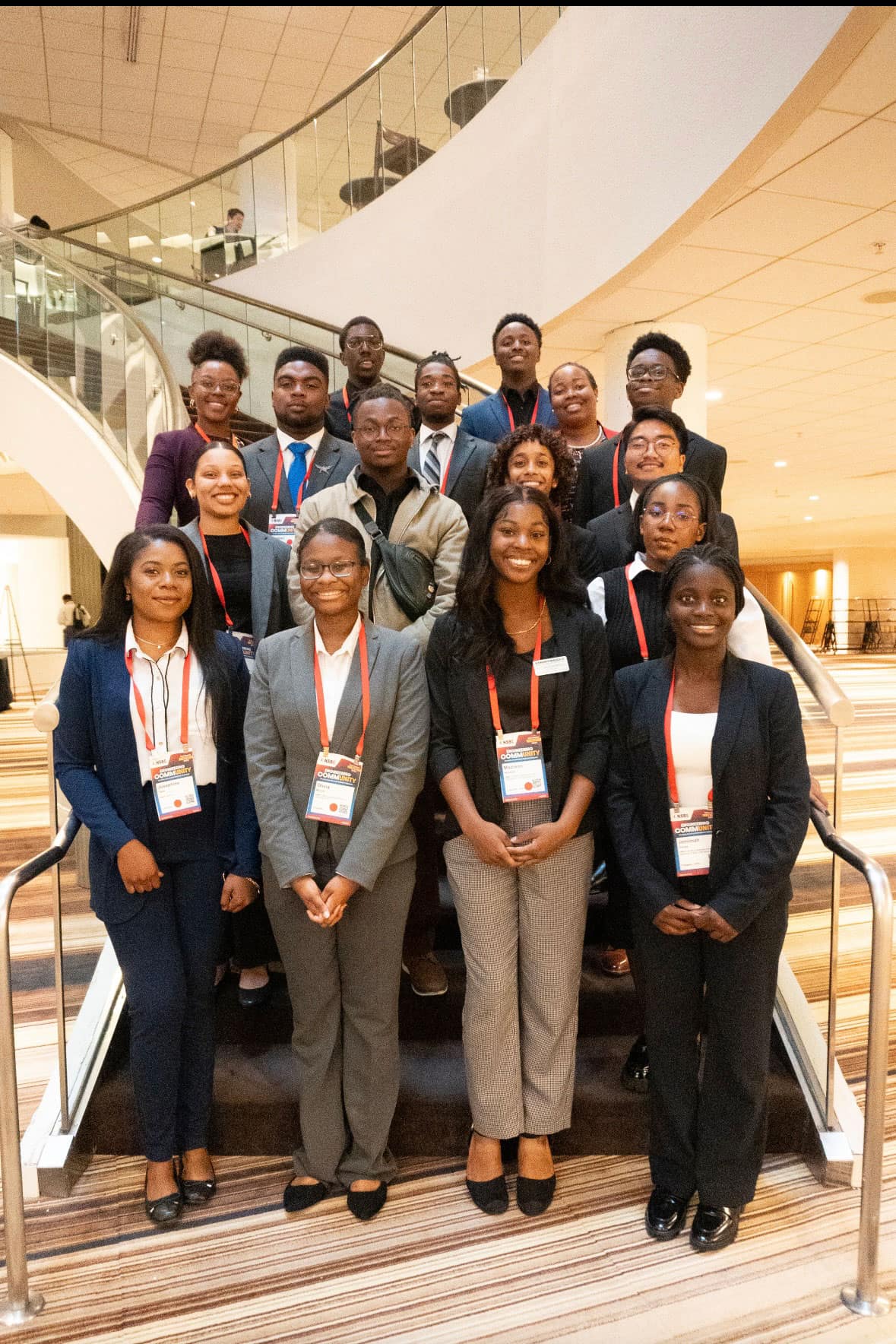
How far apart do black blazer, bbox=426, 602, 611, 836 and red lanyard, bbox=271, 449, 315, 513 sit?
1.05m

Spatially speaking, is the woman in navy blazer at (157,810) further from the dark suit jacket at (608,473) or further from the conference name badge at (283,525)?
the dark suit jacket at (608,473)

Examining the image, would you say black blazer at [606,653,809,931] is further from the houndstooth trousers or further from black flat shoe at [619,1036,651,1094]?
black flat shoe at [619,1036,651,1094]

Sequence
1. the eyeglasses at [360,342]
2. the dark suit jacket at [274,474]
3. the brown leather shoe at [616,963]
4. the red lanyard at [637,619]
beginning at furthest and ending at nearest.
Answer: the eyeglasses at [360,342]
the dark suit jacket at [274,474]
the brown leather shoe at [616,963]
the red lanyard at [637,619]

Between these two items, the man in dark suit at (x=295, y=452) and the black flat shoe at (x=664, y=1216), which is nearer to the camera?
the black flat shoe at (x=664, y=1216)

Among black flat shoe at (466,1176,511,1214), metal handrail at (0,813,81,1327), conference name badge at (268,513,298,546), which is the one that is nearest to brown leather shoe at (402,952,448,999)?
black flat shoe at (466,1176,511,1214)

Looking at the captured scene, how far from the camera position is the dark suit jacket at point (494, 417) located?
12.7ft

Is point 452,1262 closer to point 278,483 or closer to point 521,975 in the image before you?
point 521,975

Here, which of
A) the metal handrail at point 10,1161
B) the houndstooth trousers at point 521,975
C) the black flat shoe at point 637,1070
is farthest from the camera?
the black flat shoe at point 637,1070

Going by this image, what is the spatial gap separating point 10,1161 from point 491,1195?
1.18 meters

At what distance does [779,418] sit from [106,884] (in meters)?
9.27

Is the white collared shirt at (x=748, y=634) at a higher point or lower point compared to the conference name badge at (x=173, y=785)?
higher

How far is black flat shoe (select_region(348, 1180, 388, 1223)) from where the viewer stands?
2.37m

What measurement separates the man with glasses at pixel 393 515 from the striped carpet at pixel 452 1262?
969 millimetres

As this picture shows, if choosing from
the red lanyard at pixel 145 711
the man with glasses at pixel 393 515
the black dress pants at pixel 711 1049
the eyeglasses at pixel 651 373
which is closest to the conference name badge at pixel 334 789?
the red lanyard at pixel 145 711
